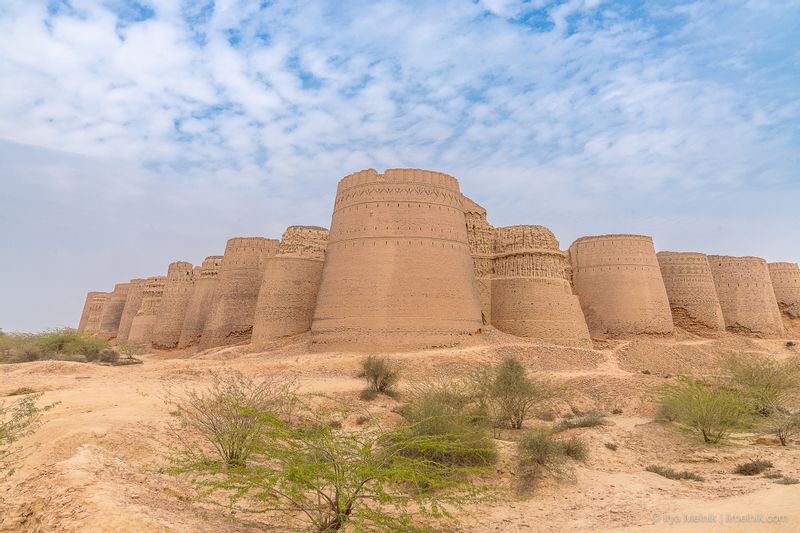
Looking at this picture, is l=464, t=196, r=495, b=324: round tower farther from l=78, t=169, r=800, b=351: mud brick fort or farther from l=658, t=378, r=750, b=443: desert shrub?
l=658, t=378, r=750, b=443: desert shrub

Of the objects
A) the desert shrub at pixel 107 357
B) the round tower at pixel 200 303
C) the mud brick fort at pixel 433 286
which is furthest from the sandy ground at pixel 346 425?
the round tower at pixel 200 303

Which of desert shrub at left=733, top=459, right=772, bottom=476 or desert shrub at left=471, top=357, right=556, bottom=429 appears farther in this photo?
desert shrub at left=471, top=357, right=556, bottom=429

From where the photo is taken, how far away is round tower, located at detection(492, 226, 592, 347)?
20.0 meters

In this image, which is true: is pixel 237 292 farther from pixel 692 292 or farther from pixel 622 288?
pixel 692 292

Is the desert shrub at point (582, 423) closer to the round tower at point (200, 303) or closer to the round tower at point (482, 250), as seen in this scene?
the round tower at point (482, 250)

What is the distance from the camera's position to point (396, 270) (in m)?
17.2

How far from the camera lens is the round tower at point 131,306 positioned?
36344mm

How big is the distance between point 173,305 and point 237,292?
25.0ft

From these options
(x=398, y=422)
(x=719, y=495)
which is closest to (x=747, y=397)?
(x=719, y=495)

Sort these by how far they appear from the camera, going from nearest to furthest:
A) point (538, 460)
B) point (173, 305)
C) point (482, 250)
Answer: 1. point (538, 460)
2. point (482, 250)
3. point (173, 305)

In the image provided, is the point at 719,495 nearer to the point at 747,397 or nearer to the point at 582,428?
the point at 582,428

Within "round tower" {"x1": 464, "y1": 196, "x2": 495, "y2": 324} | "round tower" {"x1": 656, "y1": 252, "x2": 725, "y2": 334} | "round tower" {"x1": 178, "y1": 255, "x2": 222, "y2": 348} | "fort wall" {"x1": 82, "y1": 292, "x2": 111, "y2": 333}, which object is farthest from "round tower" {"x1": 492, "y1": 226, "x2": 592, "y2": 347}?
"fort wall" {"x1": 82, "y1": 292, "x2": 111, "y2": 333}

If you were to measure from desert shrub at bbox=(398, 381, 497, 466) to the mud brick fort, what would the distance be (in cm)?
707

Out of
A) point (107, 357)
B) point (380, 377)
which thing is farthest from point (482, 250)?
point (107, 357)
